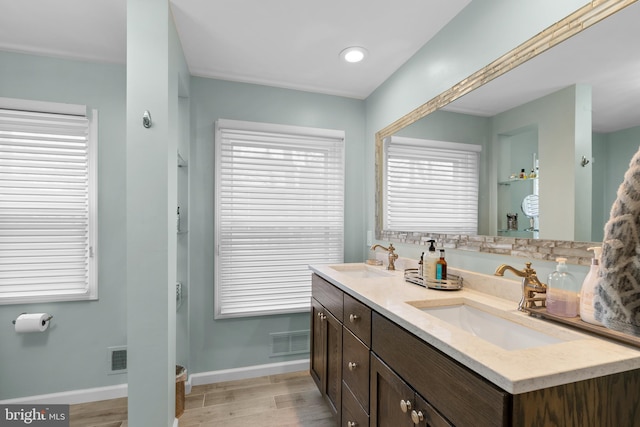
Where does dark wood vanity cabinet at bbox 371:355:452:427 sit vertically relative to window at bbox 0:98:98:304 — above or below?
below

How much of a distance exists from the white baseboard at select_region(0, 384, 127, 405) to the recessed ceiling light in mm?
2881

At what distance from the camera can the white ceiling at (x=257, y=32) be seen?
63.5 inches

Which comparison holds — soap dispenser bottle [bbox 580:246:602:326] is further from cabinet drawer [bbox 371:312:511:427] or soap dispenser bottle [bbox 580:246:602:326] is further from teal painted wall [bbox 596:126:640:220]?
cabinet drawer [bbox 371:312:511:427]

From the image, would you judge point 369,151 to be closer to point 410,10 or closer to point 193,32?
point 410,10

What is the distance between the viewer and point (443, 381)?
33.3 inches

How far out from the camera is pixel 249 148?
2420 mm

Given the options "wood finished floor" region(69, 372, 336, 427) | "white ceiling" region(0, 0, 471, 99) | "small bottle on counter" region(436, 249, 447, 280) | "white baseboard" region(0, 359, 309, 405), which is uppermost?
"white ceiling" region(0, 0, 471, 99)

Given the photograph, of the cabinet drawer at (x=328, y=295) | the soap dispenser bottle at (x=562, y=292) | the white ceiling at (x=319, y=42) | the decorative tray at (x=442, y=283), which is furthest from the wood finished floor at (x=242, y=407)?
the white ceiling at (x=319, y=42)

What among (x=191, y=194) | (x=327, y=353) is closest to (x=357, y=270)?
(x=327, y=353)

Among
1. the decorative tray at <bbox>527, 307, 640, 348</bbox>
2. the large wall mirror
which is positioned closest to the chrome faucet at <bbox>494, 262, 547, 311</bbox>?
the decorative tray at <bbox>527, 307, 640, 348</bbox>

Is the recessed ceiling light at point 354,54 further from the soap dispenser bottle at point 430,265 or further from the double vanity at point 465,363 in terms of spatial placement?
the double vanity at point 465,363

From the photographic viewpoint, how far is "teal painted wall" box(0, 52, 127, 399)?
2021 mm

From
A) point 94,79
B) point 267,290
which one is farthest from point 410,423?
point 94,79

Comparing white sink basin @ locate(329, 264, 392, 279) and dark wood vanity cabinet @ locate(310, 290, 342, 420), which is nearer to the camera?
dark wood vanity cabinet @ locate(310, 290, 342, 420)
